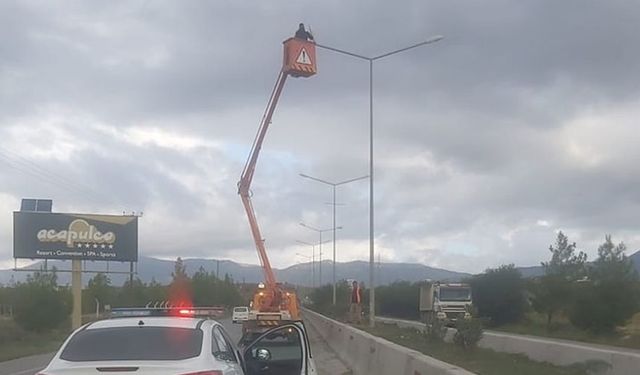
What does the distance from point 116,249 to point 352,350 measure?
45.9 metres

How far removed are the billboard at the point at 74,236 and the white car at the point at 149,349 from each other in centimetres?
5653

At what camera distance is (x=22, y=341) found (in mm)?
50688

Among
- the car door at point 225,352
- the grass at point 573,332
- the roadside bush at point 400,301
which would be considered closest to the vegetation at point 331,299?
the roadside bush at point 400,301

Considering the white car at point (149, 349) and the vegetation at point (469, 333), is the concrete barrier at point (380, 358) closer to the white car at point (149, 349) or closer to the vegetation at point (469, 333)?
the vegetation at point (469, 333)

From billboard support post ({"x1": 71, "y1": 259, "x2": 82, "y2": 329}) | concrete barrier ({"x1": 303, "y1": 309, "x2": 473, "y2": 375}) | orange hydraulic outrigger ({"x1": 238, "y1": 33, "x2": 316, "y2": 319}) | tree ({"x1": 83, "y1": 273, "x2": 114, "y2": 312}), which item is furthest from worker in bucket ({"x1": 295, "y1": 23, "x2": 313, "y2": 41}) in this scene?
tree ({"x1": 83, "y1": 273, "x2": 114, "y2": 312})

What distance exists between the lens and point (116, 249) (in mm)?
68625

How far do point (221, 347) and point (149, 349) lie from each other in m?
1.08

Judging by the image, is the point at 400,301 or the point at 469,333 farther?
the point at 400,301

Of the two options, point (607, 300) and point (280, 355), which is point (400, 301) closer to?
point (607, 300)

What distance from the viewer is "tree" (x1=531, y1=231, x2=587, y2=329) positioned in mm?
51281

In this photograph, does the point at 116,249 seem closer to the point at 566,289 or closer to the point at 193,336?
the point at 566,289

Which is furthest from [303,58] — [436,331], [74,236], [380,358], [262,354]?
[262,354]

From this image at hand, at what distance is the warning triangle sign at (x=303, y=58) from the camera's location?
4099cm

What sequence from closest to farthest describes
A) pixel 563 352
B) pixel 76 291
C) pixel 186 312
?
1. pixel 186 312
2. pixel 563 352
3. pixel 76 291
